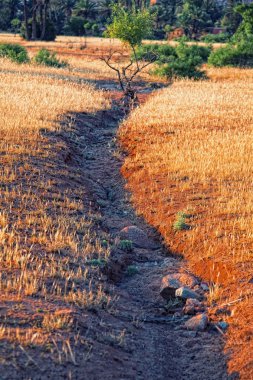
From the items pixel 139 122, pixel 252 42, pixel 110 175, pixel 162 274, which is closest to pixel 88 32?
pixel 252 42

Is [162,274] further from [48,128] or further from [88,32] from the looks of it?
[88,32]

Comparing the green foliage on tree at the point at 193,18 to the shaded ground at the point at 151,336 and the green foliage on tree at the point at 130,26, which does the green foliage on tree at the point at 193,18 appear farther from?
the shaded ground at the point at 151,336

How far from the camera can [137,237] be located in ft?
29.1

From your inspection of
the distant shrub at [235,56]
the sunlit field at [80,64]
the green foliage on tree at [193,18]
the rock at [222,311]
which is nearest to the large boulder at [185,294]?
the rock at [222,311]

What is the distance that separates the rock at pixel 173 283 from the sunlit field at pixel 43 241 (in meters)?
0.83

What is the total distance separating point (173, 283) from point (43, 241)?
1744mm

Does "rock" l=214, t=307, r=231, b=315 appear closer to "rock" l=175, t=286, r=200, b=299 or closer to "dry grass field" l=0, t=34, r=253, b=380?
"dry grass field" l=0, t=34, r=253, b=380

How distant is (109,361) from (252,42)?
34.5 metres

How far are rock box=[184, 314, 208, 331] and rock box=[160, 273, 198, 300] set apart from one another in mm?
568

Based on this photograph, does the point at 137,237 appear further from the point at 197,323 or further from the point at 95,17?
the point at 95,17

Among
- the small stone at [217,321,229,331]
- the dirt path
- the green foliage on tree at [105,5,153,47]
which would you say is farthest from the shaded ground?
the green foliage on tree at [105,5,153,47]

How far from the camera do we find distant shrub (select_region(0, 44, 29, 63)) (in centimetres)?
3319

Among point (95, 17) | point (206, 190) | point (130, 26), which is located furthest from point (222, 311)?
point (95, 17)

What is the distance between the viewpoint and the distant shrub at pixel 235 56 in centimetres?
3622
